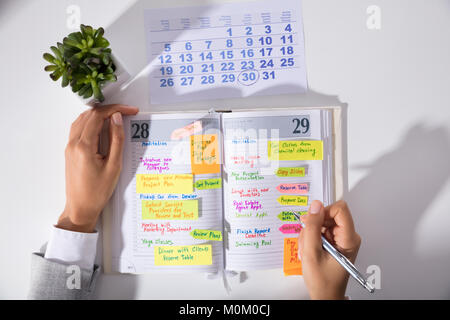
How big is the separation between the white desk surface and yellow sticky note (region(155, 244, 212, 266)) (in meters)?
0.05

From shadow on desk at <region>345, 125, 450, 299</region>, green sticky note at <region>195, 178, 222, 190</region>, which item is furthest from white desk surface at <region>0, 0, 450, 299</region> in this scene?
green sticky note at <region>195, 178, 222, 190</region>

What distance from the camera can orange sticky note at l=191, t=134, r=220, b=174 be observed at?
2.58 feet

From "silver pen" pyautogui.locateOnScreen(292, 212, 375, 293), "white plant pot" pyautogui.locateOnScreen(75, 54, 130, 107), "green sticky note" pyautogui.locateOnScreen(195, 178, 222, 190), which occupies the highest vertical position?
"white plant pot" pyautogui.locateOnScreen(75, 54, 130, 107)

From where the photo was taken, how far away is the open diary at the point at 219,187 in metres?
0.79

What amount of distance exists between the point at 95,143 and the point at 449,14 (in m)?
1.05

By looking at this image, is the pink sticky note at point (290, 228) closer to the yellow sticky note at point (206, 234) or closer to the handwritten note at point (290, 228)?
the handwritten note at point (290, 228)

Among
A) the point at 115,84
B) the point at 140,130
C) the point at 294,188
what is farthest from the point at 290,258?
the point at 115,84

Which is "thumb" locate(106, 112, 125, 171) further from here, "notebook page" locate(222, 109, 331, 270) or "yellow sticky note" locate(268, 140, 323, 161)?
"yellow sticky note" locate(268, 140, 323, 161)

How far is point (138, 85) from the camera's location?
82 centimetres

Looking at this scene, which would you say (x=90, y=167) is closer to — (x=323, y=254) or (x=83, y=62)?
(x=83, y=62)

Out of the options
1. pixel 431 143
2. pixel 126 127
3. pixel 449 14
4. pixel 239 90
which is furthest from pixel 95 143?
pixel 449 14

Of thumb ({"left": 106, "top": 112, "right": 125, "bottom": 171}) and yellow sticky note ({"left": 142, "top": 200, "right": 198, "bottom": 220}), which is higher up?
thumb ({"left": 106, "top": 112, "right": 125, "bottom": 171})

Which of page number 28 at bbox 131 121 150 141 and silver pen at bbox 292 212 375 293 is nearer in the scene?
silver pen at bbox 292 212 375 293
